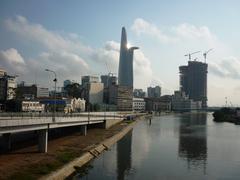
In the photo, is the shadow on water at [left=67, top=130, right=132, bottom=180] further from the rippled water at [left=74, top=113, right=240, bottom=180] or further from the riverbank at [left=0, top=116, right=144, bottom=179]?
the riverbank at [left=0, top=116, right=144, bottom=179]

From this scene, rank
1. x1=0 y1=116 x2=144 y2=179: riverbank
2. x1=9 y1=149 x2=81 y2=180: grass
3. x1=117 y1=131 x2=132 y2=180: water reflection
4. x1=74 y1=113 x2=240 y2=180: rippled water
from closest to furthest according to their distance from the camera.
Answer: x1=9 y1=149 x2=81 y2=180: grass → x1=0 y1=116 x2=144 y2=179: riverbank → x1=74 y1=113 x2=240 y2=180: rippled water → x1=117 y1=131 x2=132 y2=180: water reflection

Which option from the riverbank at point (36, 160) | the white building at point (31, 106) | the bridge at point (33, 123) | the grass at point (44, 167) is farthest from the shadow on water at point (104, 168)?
the white building at point (31, 106)

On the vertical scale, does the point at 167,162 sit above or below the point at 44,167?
below

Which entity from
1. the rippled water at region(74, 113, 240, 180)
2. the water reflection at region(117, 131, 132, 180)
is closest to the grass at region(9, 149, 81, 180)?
the rippled water at region(74, 113, 240, 180)

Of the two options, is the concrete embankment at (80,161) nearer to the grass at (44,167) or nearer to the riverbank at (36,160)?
the riverbank at (36,160)

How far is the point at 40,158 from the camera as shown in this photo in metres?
55.4

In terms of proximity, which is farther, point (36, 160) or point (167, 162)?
point (167, 162)

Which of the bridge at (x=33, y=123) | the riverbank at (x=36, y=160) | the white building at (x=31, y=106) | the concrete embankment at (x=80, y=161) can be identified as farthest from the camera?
the white building at (x=31, y=106)

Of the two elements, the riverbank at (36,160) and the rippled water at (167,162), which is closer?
the riverbank at (36,160)

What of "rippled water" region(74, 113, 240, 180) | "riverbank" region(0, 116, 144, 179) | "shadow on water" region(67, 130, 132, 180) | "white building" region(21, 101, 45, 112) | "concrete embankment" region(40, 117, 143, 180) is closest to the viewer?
"riverbank" region(0, 116, 144, 179)

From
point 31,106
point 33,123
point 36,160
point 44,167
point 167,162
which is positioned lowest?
point 167,162

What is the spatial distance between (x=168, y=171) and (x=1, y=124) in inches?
1066

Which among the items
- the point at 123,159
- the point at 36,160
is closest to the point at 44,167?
the point at 36,160

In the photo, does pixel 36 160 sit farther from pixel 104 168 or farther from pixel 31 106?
pixel 31 106
